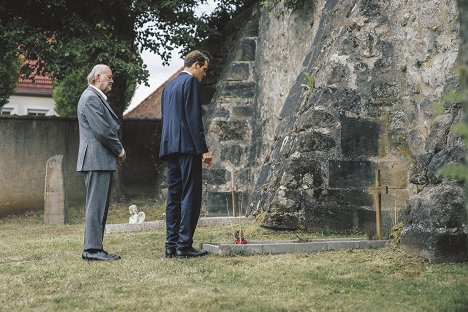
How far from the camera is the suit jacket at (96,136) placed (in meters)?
6.19

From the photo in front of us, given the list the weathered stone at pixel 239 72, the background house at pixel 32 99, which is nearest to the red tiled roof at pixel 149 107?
the background house at pixel 32 99

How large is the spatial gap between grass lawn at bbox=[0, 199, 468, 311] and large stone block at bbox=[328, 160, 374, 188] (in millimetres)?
1529

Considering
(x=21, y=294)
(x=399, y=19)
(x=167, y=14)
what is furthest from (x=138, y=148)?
(x=21, y=294)

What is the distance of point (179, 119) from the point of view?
629cm

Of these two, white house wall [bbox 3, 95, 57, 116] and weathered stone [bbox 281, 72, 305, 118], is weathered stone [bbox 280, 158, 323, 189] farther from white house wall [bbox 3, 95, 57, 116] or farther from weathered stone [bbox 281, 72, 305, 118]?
white house wall [bbox 3, 95, 57, 116]

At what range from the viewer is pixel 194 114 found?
624 cm

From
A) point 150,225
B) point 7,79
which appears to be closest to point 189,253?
point 150,225

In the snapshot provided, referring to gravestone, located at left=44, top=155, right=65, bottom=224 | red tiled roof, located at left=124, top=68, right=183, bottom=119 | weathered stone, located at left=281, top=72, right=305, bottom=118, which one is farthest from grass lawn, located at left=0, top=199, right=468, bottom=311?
red tiled roof, located at left=124, top=68, right=183, bottom=119

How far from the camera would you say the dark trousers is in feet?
20.3

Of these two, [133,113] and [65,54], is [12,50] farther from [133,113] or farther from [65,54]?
[133,113]

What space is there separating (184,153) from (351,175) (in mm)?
2218

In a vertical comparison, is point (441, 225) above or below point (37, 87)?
below

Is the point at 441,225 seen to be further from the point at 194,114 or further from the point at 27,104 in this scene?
the point at 27,104

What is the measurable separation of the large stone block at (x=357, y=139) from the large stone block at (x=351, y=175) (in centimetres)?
10
